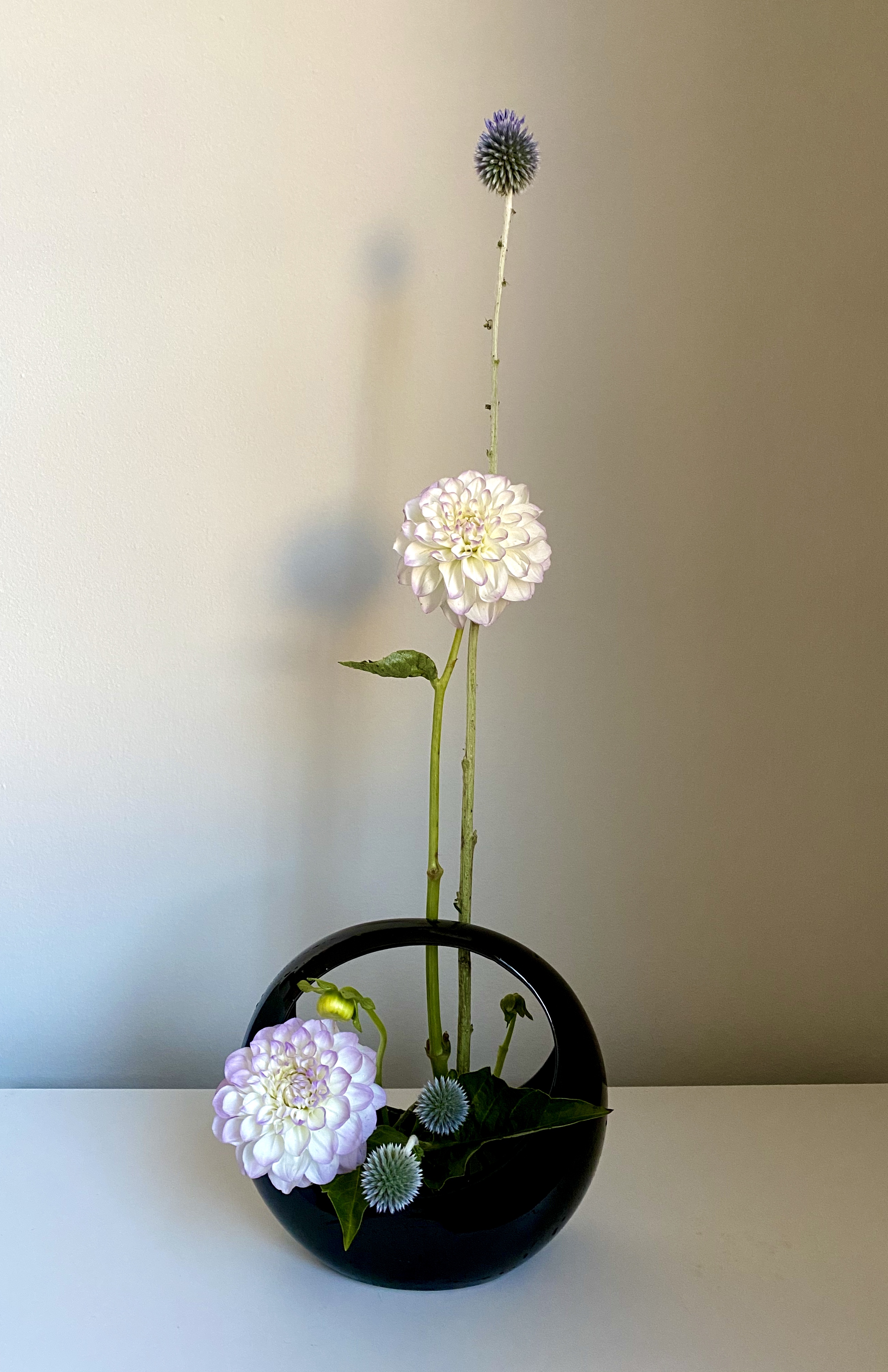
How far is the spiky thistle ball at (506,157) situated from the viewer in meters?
0.74

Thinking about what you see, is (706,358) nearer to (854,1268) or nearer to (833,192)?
(833,192)

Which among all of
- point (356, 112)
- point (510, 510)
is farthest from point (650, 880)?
point (356, 112)

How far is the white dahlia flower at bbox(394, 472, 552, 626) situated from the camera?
0.67 m

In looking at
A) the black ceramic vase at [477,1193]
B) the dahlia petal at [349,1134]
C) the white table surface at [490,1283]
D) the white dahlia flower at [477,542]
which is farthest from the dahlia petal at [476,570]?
the white table surface at [490,1283]

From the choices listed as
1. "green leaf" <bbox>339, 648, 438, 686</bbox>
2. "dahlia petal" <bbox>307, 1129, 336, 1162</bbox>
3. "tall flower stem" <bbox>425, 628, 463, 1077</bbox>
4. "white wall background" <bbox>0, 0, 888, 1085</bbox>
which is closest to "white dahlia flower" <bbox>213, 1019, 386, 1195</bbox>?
"dahlia petal" <bbox>307, 1129, 336, 1162</bbox>

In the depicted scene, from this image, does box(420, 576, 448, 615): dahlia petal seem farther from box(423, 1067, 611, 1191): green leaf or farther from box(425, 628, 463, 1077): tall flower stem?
box(423, 1067, 611, 1191): green leaf

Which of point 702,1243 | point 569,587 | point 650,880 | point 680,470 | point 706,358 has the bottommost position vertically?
point 702,1243

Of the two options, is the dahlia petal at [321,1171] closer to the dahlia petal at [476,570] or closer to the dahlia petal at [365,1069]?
the dahlia petal at [365,1069]

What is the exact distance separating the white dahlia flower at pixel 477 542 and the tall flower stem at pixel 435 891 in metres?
0.04

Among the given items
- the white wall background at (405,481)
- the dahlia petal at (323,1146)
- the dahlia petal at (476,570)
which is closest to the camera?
the dahlia petal at (323,1146)

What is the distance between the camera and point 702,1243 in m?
0.67

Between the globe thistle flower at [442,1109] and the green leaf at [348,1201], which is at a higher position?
the globe thistle flower at [442,1109]

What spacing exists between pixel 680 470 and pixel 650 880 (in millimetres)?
383

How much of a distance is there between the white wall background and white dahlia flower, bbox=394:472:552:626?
236mm
